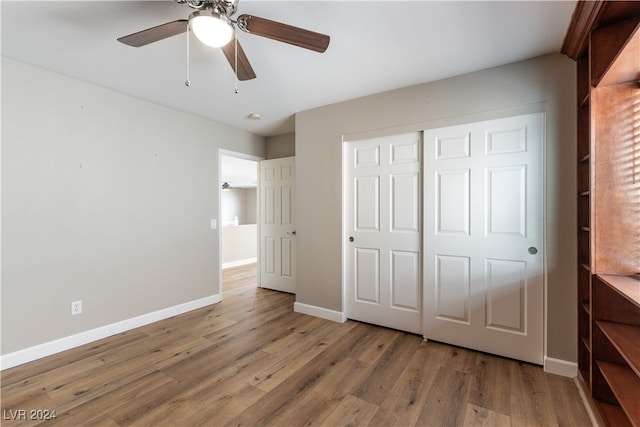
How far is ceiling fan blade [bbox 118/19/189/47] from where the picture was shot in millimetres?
1521

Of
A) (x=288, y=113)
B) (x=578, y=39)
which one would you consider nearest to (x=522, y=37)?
(x=578, y=39)

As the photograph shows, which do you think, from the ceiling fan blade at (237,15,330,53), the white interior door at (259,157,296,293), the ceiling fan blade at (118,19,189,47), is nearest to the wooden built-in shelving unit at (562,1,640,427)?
the ceiling fan blade at (237,15,330,53)

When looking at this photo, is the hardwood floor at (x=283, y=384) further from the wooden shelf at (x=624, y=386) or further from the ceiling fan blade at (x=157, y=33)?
the ceiling fan blade at (x=157, y=33)

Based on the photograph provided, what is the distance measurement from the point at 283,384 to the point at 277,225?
2639mm

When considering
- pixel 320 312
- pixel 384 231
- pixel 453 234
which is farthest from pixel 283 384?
pixel 453 234

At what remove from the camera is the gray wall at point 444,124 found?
6.82 ft

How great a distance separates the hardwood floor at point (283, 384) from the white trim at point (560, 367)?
0.05 meters

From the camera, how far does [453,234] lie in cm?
251

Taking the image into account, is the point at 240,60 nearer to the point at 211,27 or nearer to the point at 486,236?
the point at 211,27

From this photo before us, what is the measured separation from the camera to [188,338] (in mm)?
2725

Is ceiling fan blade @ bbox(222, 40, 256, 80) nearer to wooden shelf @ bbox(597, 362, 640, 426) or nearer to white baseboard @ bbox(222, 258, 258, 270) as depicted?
wooden shelf @ bbox(597, 362, 640, 426)

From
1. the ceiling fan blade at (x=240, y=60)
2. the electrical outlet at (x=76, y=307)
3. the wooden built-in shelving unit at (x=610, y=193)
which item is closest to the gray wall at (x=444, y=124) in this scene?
the wooden built-in shelving unit at (x=610, y=193)

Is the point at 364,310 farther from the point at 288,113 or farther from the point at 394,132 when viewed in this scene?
the point at 288,113

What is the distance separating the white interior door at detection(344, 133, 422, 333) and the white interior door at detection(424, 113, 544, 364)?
15 cm
